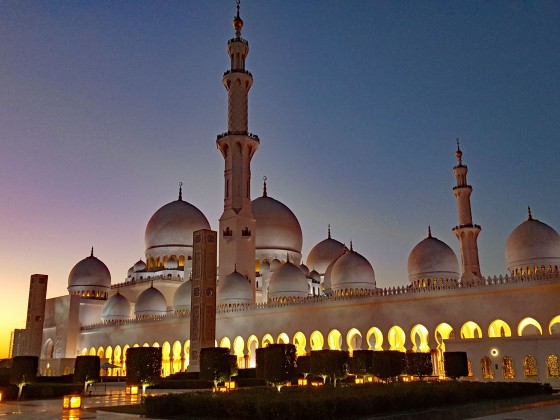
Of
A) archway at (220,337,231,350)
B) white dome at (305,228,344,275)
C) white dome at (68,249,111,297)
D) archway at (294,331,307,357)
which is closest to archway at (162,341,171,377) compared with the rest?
archway at (220,337,231,350)

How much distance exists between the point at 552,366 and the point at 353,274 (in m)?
12.0

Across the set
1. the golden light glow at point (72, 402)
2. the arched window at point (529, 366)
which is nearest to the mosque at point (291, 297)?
the arched window at point (529, 366)

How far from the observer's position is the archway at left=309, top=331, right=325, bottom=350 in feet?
90.4

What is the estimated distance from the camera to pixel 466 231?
3075 centimetres

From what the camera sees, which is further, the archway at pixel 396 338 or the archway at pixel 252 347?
the archway at pixel 252 347

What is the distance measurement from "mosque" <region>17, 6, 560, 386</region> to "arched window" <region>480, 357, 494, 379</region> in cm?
4

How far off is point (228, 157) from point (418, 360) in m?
17.3

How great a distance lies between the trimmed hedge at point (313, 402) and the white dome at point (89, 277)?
1316 inches

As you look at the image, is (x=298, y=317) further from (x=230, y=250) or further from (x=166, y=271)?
(x=166, y=271)

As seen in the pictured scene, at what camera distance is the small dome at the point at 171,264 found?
134ft

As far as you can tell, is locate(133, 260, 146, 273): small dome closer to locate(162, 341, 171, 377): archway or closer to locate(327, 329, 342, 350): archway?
locate(162, 341, 171, 377): archway

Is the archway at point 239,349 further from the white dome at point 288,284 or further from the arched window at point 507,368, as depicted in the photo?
the arched window at point 507,368

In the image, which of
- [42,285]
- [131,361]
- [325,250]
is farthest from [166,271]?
[131,361]

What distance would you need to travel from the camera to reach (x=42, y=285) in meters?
36.2
